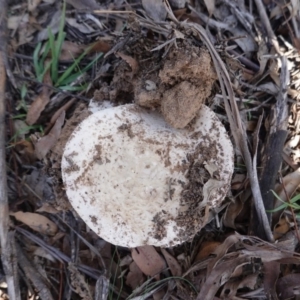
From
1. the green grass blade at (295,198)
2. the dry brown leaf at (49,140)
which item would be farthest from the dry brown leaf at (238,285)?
the dry brown leaf at (49,140)

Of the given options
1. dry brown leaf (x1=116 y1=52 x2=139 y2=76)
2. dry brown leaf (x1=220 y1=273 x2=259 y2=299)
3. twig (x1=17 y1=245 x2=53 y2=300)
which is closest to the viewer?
dry brown leaf (x1=116 y1=52 x2=139 y2=76)

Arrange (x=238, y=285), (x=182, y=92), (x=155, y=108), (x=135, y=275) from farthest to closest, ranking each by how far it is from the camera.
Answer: (x=135, y=275), (x=238, y=285), (x=155, y=108), (x=182, y=92)

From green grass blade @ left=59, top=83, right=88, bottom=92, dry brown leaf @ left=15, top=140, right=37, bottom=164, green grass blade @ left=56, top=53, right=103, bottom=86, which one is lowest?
dry brown leaf @ left=15, top=140, right=37, bottom=164

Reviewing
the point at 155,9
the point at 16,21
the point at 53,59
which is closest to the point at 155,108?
the point at 155,9

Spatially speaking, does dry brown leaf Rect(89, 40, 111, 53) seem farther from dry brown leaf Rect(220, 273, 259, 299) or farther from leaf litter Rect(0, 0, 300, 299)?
dry brown leaf Rect(220, 273, 259, 299)

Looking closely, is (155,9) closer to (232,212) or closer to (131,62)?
(131,62)

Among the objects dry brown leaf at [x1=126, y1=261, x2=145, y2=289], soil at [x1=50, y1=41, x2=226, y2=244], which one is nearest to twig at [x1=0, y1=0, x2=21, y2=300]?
dry brown leaf at [x1=126, y1=261, x2=145, y2=289]

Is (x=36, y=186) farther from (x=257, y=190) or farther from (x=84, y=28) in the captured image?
(x=257, y=190)
